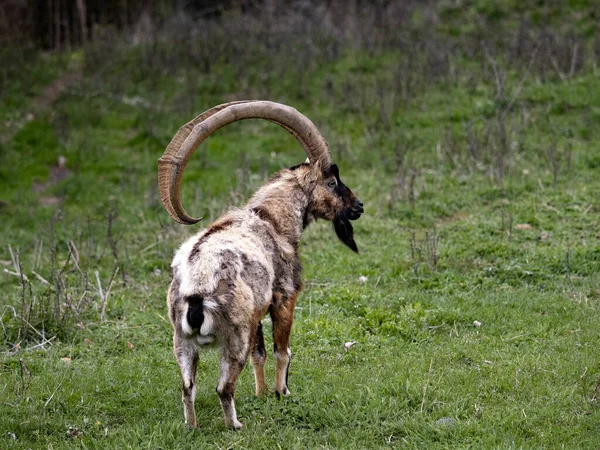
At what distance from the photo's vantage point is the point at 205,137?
652cm

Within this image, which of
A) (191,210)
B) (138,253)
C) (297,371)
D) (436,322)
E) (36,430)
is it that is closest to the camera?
(36,430)

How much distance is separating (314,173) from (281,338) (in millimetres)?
1600

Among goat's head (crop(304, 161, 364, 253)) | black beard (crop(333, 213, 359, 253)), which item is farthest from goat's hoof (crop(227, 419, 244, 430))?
black beard (crop(333, 213, 359, 253))

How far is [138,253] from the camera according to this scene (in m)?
11.1

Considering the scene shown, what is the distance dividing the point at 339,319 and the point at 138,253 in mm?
4090

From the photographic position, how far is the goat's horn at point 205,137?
6.31m

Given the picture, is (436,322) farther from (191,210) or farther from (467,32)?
(467,32)

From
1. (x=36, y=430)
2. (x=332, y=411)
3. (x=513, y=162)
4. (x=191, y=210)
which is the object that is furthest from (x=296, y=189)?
(x=513, y=162)

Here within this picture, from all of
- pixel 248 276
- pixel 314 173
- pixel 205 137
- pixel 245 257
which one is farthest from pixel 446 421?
pixel 205 137

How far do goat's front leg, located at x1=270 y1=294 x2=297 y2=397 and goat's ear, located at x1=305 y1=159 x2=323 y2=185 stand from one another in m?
1.23

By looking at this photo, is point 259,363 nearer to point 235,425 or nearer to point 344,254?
point 235,425

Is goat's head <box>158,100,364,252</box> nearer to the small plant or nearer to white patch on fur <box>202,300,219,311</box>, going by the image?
white patch on fur <box>202,300,219,311</box>

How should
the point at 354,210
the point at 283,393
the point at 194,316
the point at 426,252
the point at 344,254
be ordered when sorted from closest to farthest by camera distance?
the point at 194,316, the point at 283,393, the point at 354,210, the point at 426,252, the point at 344,254

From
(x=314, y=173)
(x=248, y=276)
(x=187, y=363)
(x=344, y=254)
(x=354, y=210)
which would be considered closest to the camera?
(x=187, y=363)
